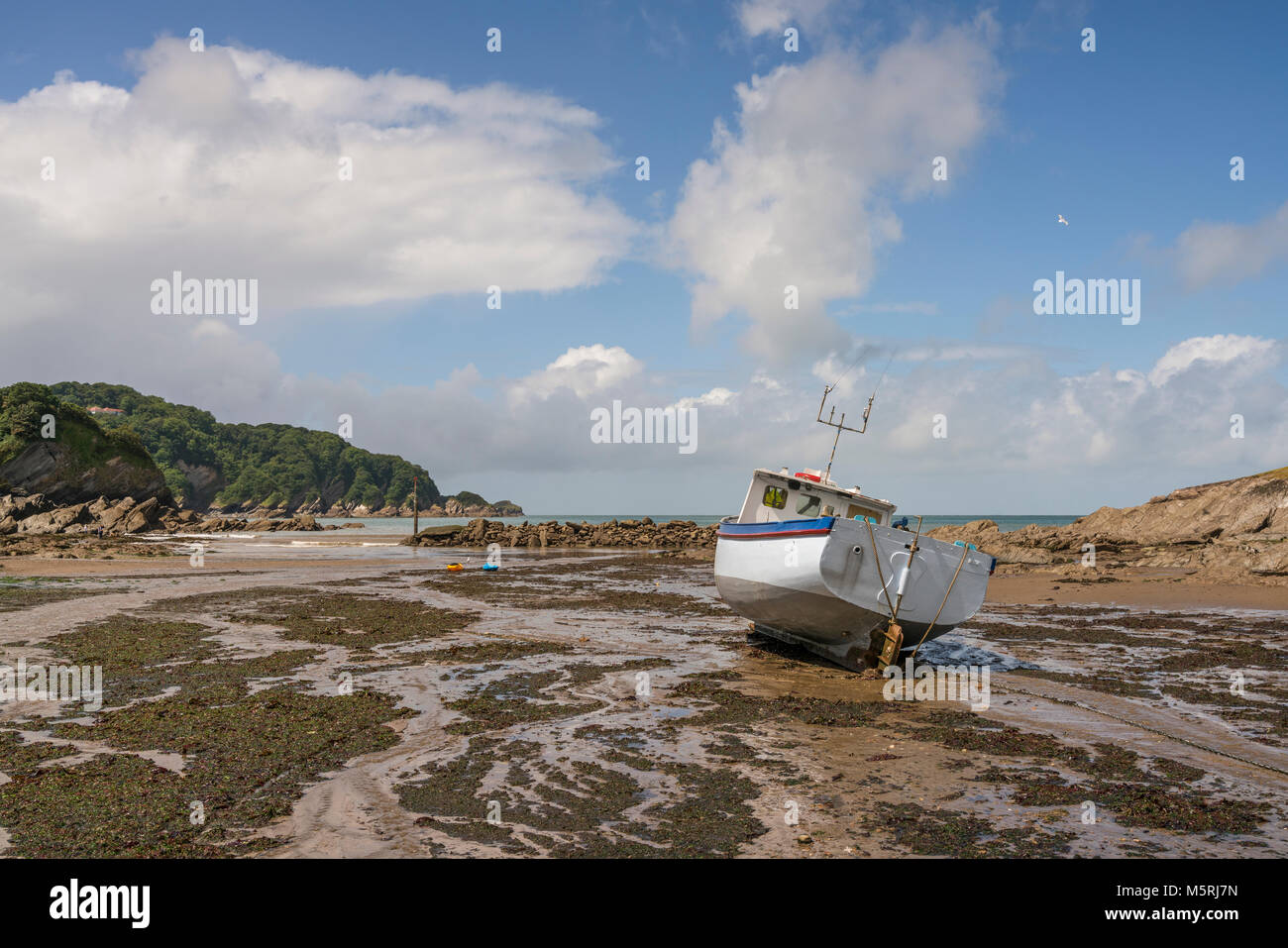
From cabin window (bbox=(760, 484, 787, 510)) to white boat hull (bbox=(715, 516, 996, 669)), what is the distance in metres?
2.19

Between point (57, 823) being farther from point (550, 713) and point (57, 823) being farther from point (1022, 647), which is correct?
point (1022, 647)

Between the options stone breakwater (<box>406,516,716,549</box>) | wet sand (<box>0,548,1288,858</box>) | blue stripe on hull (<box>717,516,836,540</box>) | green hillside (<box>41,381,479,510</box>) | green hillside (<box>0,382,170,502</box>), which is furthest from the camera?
green hillside (<box>41,381,479,510</box>)

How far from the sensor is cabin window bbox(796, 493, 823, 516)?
19.0m

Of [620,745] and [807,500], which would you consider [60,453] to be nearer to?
Answer: [807,500]

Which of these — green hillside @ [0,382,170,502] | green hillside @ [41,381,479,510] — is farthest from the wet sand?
green hillside @ [41,381,479,510]

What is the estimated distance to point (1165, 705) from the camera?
12.6 m

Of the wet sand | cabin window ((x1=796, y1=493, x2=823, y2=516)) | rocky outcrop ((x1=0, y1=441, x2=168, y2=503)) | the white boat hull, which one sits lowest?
the wet sand

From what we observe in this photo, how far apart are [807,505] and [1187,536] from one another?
37935 millimetres

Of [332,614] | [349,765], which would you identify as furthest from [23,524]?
[349,765]

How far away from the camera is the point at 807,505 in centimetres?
A: 1900

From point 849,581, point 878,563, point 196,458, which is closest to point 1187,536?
point 878,563

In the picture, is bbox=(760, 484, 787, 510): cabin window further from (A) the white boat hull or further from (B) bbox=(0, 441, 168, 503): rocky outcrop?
(B) bbox=(0, 441, 168, 503): rocky outcrop

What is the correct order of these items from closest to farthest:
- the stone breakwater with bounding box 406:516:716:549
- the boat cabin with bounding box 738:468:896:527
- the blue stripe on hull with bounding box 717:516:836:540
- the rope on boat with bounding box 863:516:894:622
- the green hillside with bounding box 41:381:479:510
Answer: the blue stripe on hull with bounding box 717:516:836:540, the rope on boat with bounding box 863:516:894:622, the boat cabin with bounding box 738:468:896:527, the stone breakwater with bounding box 406:516:716:549, the green hillside with bounding box 41:381:479:510

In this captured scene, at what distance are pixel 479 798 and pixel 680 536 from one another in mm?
71084
